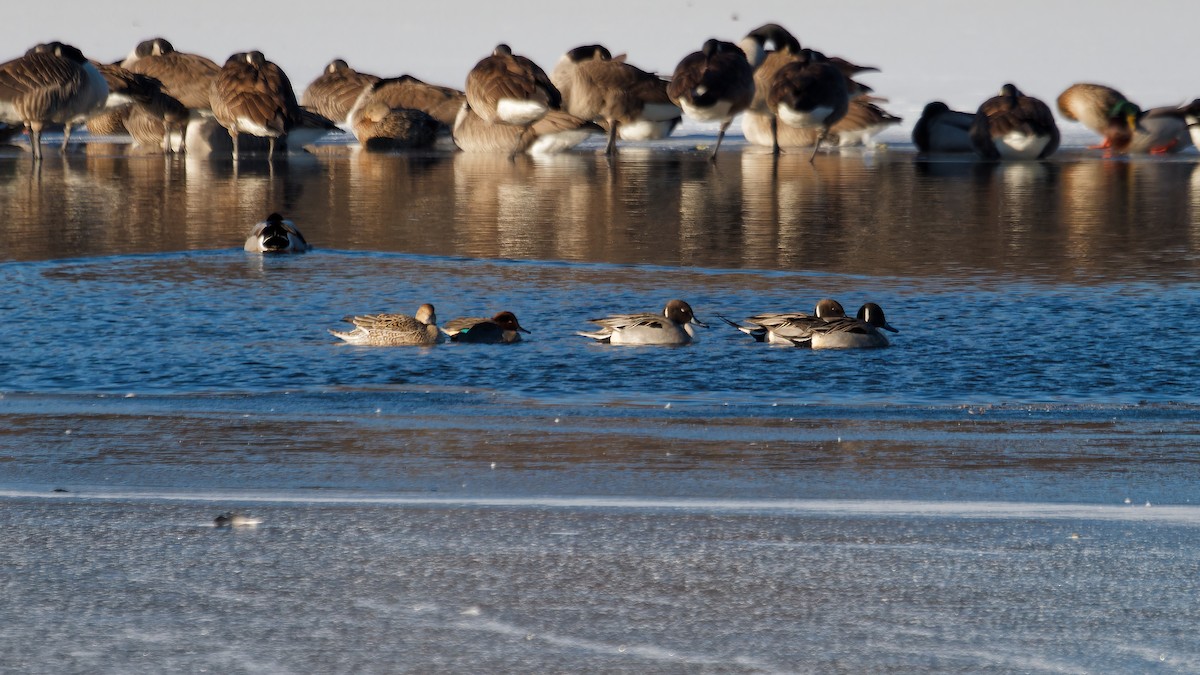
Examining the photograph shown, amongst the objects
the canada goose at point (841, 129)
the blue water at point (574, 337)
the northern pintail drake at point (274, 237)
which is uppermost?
the canada goose at point (841, 129)

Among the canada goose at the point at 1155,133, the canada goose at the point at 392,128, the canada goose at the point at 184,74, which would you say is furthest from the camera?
the canada goose at the point at 392,128

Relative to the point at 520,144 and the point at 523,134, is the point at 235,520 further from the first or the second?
the point at 520,144

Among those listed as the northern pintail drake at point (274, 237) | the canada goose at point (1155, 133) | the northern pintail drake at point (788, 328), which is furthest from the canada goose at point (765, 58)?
the northern pintail drake at point (788, 328)

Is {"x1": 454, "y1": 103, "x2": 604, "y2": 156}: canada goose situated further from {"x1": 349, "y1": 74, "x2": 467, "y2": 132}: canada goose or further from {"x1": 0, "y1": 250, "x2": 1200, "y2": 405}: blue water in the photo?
{"x1": 0, "y1": 250, "x2": 1200, "y2": 405}: blue water

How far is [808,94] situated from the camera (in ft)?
76.2

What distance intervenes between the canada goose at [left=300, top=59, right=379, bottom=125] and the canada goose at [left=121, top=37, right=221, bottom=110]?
11.6 ft

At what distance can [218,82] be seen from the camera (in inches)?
938

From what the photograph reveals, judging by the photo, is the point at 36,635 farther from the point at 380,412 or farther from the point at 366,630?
the point at 380,412

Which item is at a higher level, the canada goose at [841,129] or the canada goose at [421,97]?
the canada goose at [421,97]

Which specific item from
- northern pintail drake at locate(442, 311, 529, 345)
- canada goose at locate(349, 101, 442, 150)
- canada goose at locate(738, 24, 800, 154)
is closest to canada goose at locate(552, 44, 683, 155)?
canada goose at locate(738, 24, 800, 154)

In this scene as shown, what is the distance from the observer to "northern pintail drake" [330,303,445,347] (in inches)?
319

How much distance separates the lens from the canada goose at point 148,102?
25.2m

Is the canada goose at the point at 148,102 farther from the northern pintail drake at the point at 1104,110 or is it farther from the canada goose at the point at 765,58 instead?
the northern pintail drake at the point at 1104,110

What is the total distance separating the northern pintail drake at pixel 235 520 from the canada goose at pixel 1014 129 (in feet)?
71.9
